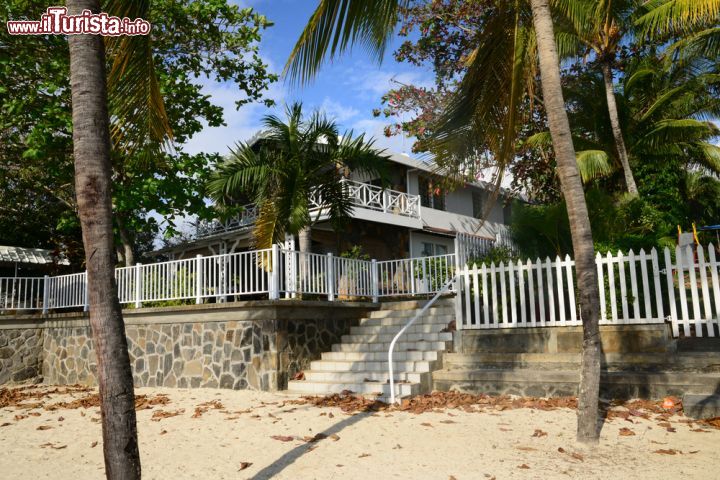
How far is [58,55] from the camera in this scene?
Answer: 12445 mm

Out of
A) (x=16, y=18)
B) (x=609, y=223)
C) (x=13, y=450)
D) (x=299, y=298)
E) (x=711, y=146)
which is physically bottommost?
(x=13, y=450)

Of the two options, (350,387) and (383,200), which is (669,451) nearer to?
(350,387)

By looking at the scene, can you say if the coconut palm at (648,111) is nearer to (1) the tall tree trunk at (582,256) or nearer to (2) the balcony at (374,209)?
(2) the balcony at (374,209)

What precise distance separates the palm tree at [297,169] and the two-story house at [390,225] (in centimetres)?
461

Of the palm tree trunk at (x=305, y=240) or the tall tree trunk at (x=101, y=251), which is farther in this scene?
the palm tree trunk at (x=305, y=240)

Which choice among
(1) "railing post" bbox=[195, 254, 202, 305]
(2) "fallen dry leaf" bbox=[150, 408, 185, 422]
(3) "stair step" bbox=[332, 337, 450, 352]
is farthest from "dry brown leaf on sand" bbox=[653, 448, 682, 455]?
(1) "railing post" bbox=[195, 254, 202, 305]

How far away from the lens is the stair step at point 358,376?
9461 mm

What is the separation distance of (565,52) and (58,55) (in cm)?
1262

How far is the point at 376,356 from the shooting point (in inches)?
428

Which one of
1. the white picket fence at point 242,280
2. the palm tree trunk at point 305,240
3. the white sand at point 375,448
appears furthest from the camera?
the palm tree trunk at point 305,240

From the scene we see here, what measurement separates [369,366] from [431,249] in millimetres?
12718

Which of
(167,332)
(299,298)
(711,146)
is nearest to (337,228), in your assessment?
(299,298)

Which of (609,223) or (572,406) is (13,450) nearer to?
(572,406)

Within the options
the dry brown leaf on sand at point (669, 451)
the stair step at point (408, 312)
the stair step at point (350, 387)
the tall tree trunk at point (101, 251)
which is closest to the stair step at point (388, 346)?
the stair step at point (408, 312)
